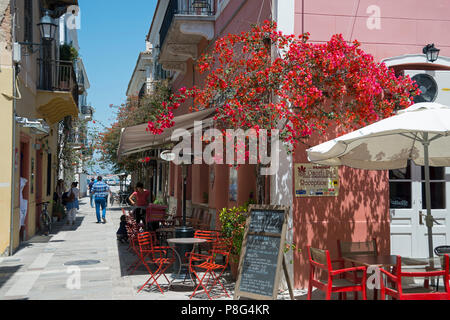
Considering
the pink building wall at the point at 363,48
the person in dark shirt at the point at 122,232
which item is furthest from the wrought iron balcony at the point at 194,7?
the person in dark shirt at the point at 122,232

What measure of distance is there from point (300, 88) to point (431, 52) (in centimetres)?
277

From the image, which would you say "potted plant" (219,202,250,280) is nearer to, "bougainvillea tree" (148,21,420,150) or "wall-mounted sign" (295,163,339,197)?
"wall-mounted sign" (295,163,339,197)

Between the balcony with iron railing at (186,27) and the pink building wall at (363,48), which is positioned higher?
the balcony with iron railing at (186,27)

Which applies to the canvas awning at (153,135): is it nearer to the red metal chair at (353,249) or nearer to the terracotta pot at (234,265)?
the terracotta pot at (234,265)

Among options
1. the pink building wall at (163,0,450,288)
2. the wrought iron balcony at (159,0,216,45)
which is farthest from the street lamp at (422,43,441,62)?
the wrought iron balcony at (159,0,216,45)

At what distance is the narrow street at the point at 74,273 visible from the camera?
7.35m

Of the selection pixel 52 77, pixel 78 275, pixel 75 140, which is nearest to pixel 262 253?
pixel 78 275

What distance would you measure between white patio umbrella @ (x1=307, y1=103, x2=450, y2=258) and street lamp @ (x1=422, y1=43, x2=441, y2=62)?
2150 mm

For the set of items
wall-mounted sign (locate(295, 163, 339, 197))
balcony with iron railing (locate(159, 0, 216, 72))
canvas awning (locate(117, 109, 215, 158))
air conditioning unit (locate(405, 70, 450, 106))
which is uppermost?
balcony with iron railing (locate(159, 0, 216, 72))

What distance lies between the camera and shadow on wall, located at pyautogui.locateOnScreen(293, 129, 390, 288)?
801 centimetres

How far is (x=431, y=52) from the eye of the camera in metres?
8.41

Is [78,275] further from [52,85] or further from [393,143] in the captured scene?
[52,85]

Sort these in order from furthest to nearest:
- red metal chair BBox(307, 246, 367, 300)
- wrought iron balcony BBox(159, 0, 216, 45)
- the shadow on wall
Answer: wrought iron balcony BBox(159, 0, 216, 45) < the shadow on wall < red metal chair BBox(307, 246, 367, 300)

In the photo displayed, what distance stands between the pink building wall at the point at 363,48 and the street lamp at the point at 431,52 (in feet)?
0.67
